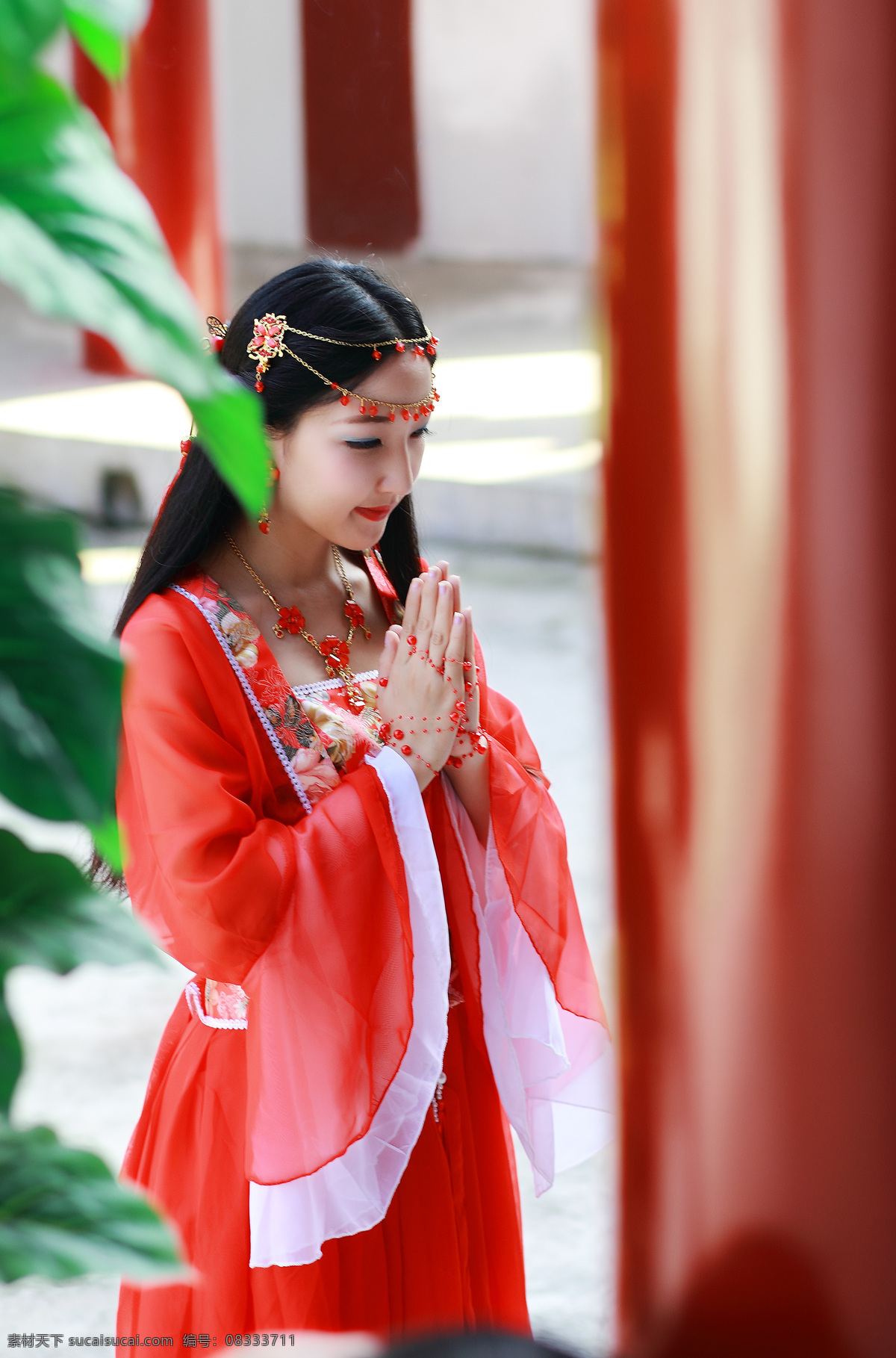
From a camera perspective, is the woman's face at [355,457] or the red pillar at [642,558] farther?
the woman's face at [355,457]

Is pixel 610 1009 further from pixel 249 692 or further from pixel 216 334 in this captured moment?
pixel 216 334

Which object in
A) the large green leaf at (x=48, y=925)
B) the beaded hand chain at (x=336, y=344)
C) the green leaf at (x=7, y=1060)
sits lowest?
the green leaf at (x=7, y=1060)

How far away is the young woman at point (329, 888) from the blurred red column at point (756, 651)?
1.34 ft

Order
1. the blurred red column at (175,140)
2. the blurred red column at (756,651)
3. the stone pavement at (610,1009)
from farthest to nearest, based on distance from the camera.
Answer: the blurred red column at (175,140)
the stone pavement at (610,1009)
the blurred red column at (756,651)

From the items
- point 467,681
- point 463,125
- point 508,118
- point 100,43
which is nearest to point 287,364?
point 467,681

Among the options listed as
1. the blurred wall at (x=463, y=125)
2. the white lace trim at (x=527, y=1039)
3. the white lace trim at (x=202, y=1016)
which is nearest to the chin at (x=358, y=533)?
the white lace trim at (x=527, y=1039)

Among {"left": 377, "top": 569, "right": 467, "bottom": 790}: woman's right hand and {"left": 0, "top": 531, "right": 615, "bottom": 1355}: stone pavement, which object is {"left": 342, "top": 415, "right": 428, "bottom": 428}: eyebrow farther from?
{"left": 0, "top": 531, "right": 615, "bottom": 1355}: stone pavement

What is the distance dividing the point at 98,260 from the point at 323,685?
0.81 m

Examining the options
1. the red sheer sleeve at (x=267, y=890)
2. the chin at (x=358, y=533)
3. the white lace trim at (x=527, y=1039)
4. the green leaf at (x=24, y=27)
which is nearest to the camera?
the green leaf at (x=24, y=27)

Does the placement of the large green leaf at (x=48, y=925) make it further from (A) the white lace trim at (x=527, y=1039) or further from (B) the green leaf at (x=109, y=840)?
(A) the white lace trim at (x=527, y=1039)

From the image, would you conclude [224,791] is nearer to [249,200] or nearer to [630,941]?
[630,941]

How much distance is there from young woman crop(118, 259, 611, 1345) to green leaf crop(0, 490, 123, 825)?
2.04 ft

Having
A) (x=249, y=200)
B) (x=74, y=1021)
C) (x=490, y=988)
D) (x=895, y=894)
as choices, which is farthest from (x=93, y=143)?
(x=249, y=200)

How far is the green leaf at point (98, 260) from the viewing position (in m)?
0.38
